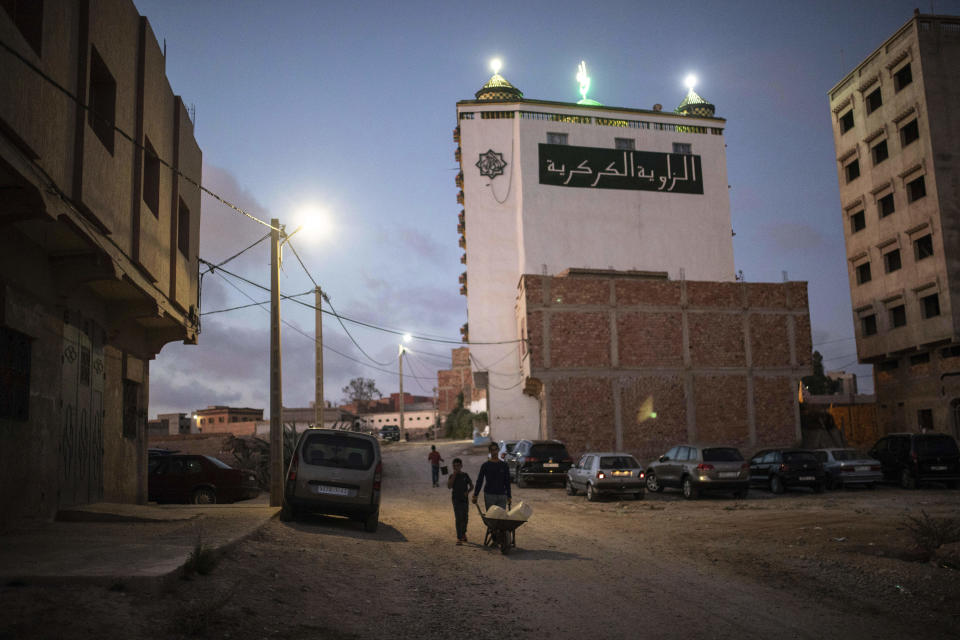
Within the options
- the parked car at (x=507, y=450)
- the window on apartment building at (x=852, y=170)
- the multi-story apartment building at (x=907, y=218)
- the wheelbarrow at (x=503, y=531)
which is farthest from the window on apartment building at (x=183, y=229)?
the window on apartment building at (x=852, y=170)

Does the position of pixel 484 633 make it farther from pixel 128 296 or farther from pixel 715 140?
pixel 715 140

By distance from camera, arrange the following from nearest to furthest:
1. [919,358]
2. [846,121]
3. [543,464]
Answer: [543,464]
[919,358]
[846,121]

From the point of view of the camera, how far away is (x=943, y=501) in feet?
60.6

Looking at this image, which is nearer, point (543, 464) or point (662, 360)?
point (543, 464)

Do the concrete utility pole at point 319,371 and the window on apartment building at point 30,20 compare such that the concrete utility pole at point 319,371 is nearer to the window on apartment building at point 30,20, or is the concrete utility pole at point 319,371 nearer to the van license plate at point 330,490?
the van license plate at point 330,490

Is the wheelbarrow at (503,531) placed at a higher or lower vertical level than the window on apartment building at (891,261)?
lower

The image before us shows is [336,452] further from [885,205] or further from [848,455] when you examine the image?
[885,205]

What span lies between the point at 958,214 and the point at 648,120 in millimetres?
27758

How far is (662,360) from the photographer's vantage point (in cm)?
3962

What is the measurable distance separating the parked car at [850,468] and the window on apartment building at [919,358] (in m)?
19.0

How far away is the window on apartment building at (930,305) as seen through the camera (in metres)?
38.2

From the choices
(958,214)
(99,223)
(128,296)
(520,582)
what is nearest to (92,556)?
(520,582)

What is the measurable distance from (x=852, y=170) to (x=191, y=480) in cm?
4293

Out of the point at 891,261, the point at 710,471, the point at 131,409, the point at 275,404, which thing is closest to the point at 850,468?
the point at 710,471
